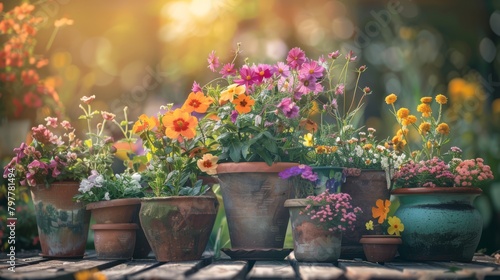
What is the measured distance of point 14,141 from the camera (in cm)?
412

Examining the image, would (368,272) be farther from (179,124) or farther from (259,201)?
(179,124)

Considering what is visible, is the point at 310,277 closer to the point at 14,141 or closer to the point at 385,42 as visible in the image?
the point at 14,141

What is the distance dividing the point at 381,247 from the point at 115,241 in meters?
1.15

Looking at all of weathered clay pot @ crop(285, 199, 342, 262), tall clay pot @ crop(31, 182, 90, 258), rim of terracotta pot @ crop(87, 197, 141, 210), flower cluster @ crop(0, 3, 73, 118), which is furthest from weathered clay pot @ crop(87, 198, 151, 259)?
flower cluster @ crop(0, 3, 73, 118)

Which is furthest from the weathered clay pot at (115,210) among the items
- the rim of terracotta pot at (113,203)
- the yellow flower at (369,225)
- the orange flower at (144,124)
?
the yellow flower at (369,225)

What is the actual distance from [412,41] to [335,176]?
226 centimetres

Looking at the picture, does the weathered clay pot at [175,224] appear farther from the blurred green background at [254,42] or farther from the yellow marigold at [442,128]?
the blurred green background at [254,42]

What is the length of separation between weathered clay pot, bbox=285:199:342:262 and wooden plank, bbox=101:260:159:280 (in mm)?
593

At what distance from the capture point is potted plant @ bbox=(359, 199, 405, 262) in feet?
8.77

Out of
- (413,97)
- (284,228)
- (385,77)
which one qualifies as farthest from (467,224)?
(385,77)

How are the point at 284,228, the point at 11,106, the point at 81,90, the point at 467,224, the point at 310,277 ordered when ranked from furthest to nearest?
1. the point at 81,90
2. the point at 11,106
3. the point at 284,228
4. the point at 467,224
5. the point at 310,277

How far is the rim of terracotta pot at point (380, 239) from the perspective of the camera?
105 inches

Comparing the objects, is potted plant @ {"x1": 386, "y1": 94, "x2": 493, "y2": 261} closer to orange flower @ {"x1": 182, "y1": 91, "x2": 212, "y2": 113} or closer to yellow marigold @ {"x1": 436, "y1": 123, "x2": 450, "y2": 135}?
yellow marigold @ {"x1": 436, "y1": 123, "x2": 450, "y2": 135}

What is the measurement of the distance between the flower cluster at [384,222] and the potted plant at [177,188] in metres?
0.69
